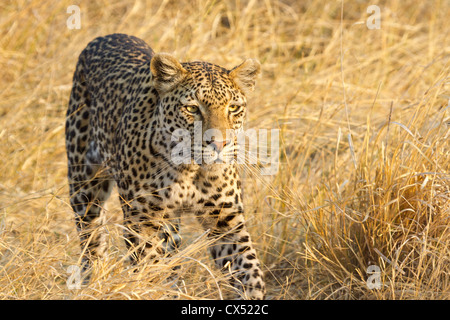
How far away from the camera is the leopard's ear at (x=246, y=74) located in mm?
4602

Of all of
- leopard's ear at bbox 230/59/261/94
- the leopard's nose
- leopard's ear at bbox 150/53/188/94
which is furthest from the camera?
leopard's ear at bbox 230/59/261/94

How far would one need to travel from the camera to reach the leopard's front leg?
177 inches

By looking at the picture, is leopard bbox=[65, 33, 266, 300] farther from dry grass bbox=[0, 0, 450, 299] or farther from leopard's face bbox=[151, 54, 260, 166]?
dry grass bbox=[0, 0, 450, 299]

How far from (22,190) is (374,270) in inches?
134

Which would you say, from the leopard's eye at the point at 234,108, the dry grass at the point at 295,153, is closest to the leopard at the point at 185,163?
the leopard's eye at the point at 234,108

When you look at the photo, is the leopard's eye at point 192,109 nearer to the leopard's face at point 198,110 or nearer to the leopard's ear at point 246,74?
the leopard's face at point 198,110

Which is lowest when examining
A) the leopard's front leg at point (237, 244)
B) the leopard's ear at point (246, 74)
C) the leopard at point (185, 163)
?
the leopard's front leg at point (237, 244)

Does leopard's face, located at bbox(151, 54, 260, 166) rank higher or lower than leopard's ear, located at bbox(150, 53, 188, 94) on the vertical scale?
lower

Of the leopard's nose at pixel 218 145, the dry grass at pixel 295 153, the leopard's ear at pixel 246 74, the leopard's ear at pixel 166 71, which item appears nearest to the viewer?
the leopard's nose at pixel 218 145

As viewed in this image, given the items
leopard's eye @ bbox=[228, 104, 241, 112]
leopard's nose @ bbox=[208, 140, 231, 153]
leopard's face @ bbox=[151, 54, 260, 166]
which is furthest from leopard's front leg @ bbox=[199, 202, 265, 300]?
leopard's eye @ bbox=[228, 104, 241, 112]

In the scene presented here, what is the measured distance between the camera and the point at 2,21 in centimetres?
779

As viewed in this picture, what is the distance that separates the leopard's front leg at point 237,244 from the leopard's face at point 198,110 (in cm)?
Answer: 38

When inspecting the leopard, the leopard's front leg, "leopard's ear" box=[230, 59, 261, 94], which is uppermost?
"leopard's ear" box=[230, 59, 261, 94]
